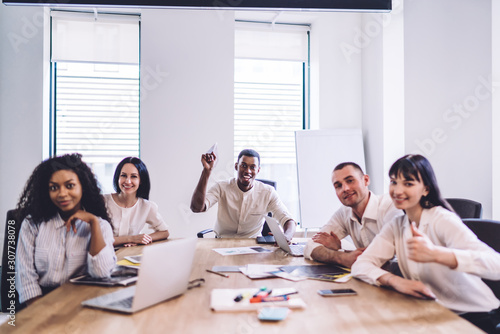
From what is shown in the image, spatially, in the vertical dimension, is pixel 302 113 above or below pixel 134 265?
above

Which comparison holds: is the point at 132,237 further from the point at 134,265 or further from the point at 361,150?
the point at 361,150

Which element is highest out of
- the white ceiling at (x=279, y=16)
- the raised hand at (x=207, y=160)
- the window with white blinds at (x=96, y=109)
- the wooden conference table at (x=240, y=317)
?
the white ceiling at (x=279, y=16)

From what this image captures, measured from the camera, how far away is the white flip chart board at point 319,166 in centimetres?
437

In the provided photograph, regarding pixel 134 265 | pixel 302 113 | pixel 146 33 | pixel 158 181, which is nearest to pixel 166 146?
pixel 158 181

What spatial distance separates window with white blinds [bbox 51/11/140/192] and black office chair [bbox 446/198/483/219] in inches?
134

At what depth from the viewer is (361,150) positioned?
445 centimetres

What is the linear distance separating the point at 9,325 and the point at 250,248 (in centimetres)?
152

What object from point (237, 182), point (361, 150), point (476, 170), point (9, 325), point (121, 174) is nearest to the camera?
point (9, 325)

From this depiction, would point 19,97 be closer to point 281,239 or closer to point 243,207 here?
point 243,207

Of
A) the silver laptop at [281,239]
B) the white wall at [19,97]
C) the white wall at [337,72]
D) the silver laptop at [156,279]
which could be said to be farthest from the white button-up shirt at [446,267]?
the white wall at [19,97]

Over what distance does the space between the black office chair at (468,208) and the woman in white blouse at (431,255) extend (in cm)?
88

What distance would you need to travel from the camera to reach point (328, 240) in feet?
7.64

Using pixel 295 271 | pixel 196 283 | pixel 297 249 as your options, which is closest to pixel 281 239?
pixel 297 249

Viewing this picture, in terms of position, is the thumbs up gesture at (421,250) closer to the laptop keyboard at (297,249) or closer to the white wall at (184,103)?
the laptop keyboard at (297,249)
